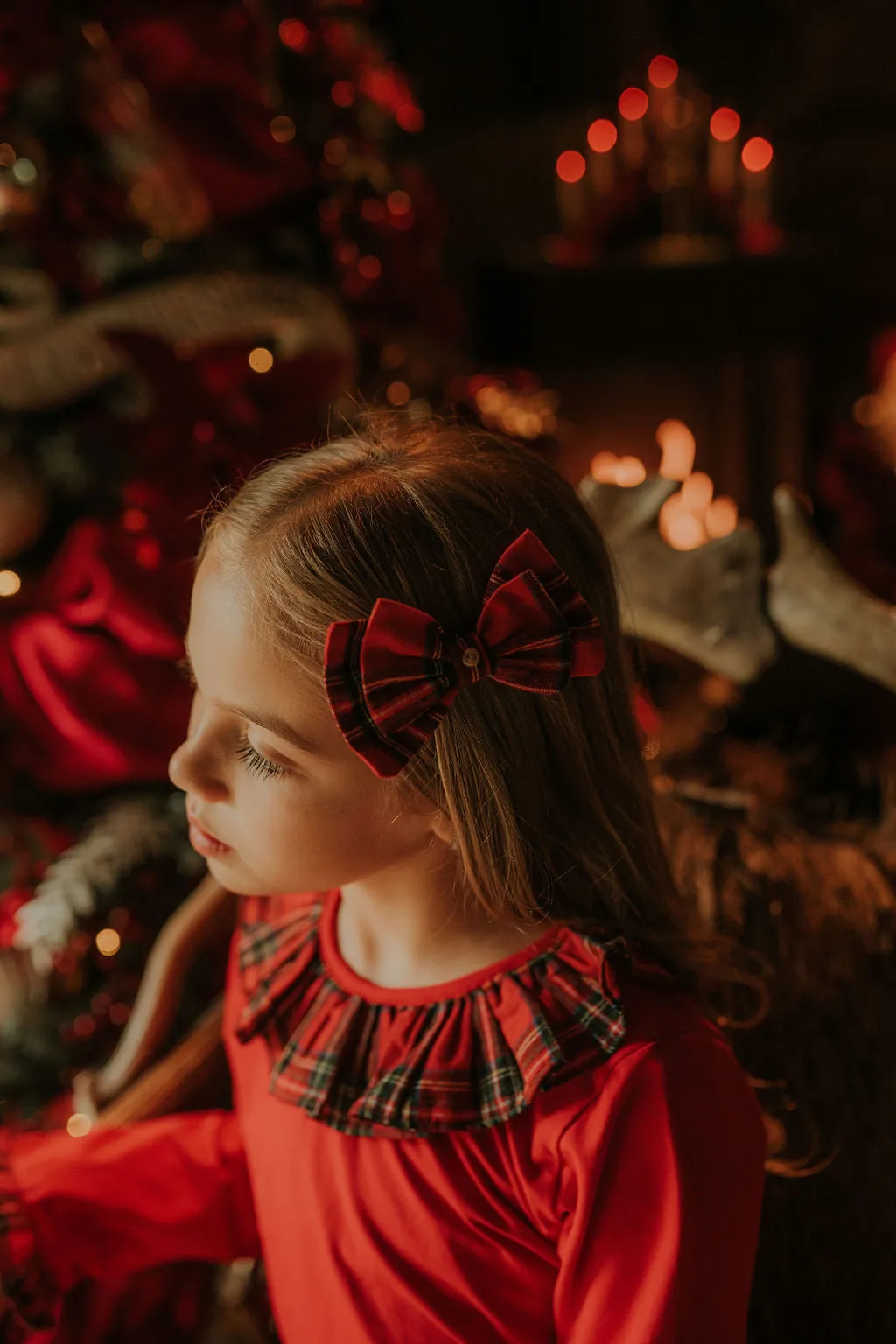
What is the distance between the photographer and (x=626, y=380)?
232cm

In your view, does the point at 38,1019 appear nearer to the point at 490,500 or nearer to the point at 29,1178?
the point at 29,1178

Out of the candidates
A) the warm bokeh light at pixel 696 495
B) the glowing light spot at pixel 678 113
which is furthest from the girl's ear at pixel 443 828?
the glowing light spot at pixel 678 113

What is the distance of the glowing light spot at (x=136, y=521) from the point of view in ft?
3.73

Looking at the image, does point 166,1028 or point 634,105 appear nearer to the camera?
point 166,1028

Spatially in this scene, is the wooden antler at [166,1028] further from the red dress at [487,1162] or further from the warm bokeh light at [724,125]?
the warm bokeh light at [724,125]

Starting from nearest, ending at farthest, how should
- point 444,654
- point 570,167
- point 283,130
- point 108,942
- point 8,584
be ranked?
point 444,654 < point 108,942 < point 8,584 < point 283,130 < point 570,167

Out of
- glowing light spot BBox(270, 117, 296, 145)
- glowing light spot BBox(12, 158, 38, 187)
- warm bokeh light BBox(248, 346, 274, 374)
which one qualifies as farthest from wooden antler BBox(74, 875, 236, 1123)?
glowing light spot BBox(270, 117, 296, 145)

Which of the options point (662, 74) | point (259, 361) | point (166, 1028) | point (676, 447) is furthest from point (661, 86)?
point (166, 1028)

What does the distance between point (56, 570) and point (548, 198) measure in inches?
76.8

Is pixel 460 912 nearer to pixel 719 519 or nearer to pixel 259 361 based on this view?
pixel 259 361

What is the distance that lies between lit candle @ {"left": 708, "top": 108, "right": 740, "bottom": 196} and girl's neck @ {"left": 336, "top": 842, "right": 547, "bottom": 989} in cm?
202

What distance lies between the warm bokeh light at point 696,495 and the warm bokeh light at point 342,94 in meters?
0.68

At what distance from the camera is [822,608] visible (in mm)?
811

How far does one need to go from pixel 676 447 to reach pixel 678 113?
0.63 m
